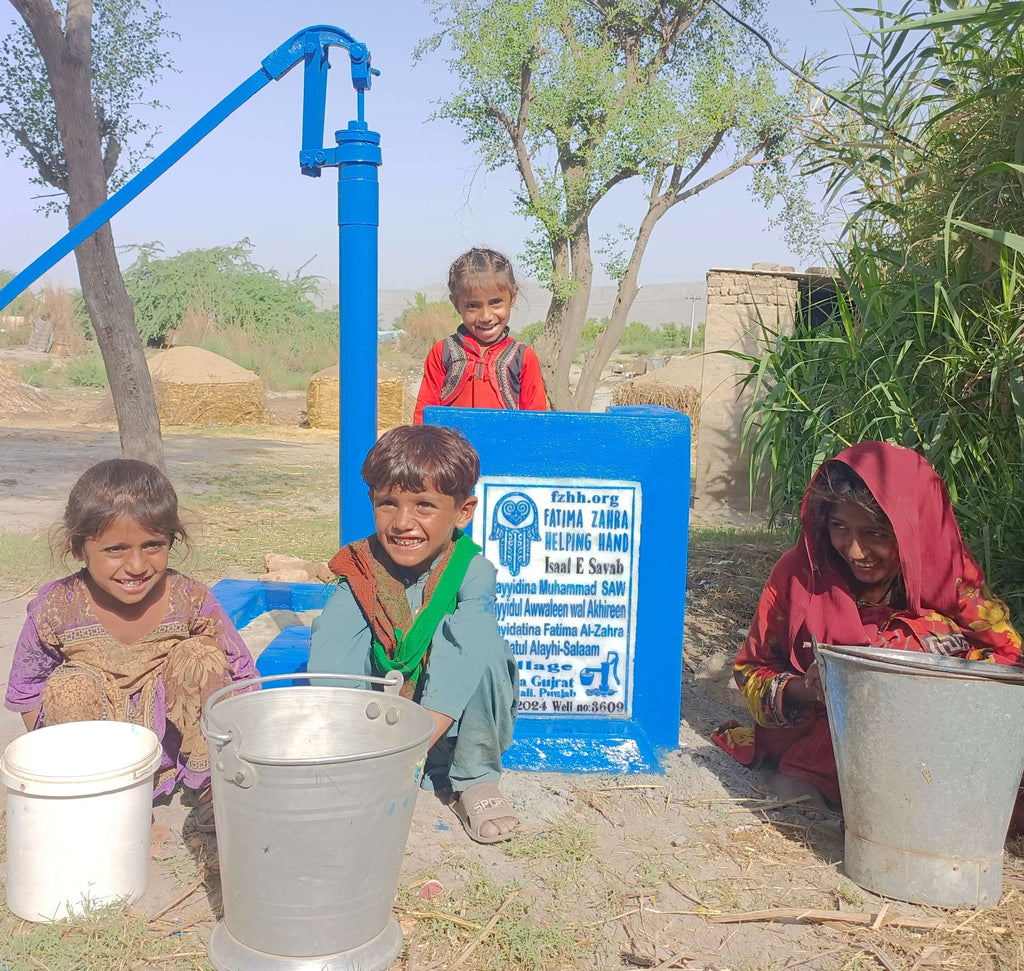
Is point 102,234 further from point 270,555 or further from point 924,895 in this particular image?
point 924,895

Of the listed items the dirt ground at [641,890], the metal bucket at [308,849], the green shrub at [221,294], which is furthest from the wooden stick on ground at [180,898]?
the green shrub at [221,294]

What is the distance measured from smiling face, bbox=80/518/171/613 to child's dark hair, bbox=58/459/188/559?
0.02 metres

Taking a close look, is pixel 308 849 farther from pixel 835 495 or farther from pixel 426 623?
pixel 835 495

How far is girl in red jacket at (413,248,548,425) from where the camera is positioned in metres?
3.69

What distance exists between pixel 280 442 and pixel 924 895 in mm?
13171

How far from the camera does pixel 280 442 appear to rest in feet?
48.0

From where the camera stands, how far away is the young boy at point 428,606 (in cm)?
267

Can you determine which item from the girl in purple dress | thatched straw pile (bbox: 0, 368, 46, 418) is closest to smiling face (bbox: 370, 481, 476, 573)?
the girl in purple dress

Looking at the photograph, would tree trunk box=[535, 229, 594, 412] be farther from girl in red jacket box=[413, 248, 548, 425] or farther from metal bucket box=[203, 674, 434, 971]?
metal bucket box=[203, 674, 434, 971]

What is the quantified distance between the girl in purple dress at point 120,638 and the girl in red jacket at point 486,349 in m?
1.32

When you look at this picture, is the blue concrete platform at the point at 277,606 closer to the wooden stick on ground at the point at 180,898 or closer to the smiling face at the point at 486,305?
the wooden stick on ground at the point at 180,898

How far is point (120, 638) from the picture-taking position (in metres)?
2.66

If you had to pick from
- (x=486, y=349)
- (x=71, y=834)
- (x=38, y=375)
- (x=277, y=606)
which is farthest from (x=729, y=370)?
(x=38, y=375)

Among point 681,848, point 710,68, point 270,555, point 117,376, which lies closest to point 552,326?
point 710,68
